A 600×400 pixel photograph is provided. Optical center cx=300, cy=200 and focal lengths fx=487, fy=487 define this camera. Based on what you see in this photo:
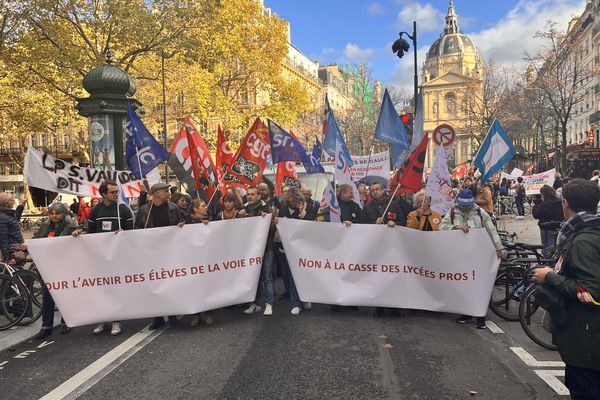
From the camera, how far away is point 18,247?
6.66m

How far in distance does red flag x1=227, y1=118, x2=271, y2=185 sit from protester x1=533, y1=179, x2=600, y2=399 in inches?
224

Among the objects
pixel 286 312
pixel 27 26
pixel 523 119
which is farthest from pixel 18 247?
pixel 523 119

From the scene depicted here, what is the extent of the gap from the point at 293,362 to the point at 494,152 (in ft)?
16.9

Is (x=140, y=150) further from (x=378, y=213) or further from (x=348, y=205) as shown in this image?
(x=378, y=213)

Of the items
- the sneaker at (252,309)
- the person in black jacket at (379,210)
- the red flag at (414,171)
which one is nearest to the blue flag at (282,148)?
the person in black jacket at (379,210)

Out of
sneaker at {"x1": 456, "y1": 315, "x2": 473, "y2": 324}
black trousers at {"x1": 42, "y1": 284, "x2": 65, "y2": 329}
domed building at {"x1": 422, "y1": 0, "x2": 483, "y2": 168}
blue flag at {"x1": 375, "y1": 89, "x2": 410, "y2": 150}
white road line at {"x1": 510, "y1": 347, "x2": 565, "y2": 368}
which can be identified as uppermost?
domed building at {"x1": 422, "y1": 0, "x2": 483, "y2": 168}

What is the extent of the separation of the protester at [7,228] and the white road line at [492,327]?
6499 mm

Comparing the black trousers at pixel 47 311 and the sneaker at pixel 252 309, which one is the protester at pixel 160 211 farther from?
the black trousers at pixel 47 311

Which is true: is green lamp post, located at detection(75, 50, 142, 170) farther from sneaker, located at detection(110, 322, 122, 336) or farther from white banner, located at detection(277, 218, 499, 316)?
white banner, located at detection(277, 218, 499, 316)

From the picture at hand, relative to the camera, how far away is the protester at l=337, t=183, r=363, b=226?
7221mm

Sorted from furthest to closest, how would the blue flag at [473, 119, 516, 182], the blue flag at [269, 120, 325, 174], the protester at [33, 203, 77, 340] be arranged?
1. the blue flag at [269, 120, 325, 174]
2. the blue flag at [473, 119, 516, 182]
3. the protester at [33, 203, 77, 340]

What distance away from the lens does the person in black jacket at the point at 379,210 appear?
23.9ft

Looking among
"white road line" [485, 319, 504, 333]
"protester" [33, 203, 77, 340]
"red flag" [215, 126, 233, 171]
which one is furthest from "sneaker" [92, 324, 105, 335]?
"white road line" [485, 319, 504, 333]

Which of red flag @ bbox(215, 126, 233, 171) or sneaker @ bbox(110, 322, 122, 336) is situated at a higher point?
red flag @ bbox(215, 126, 233, 171)
